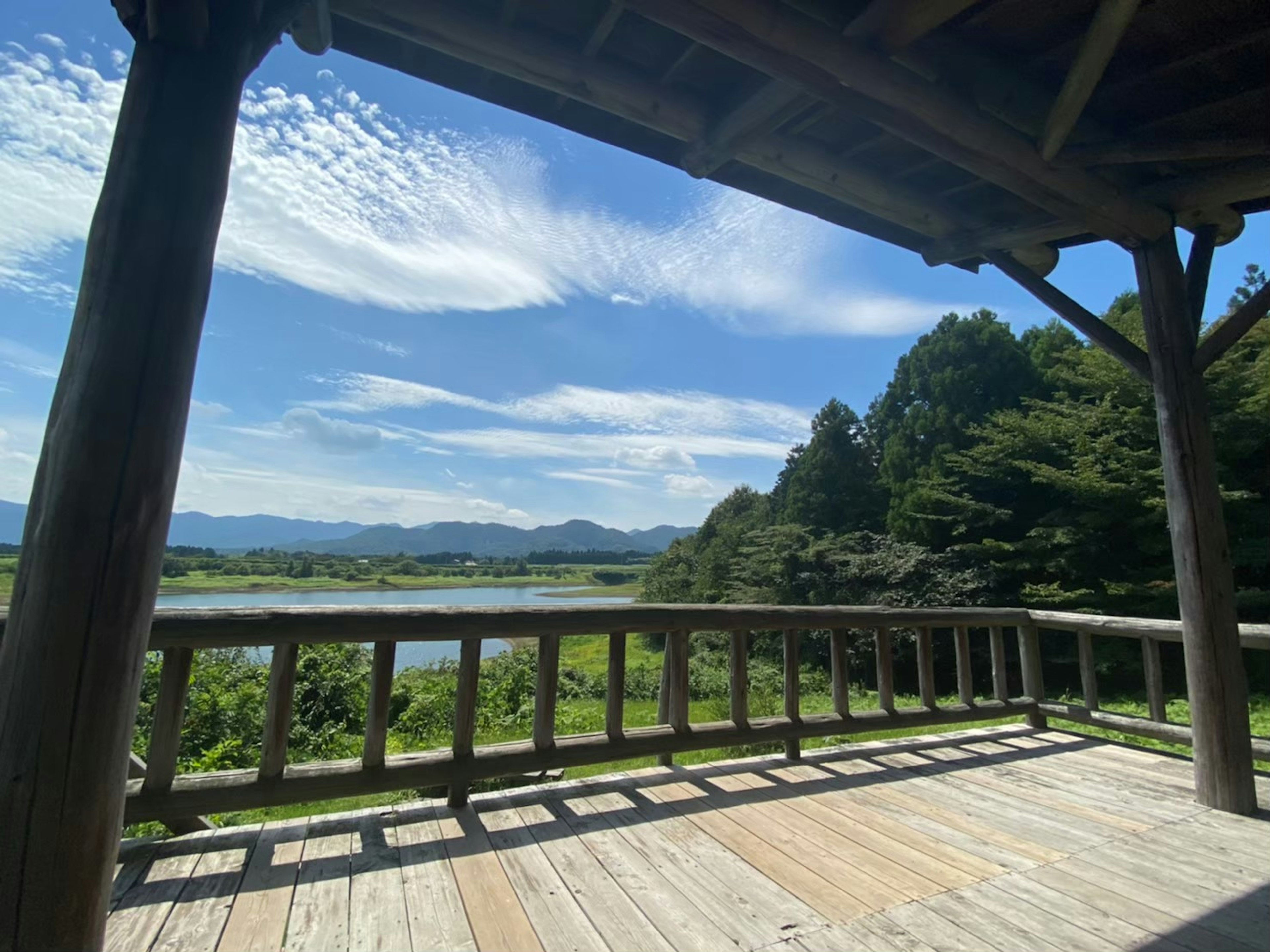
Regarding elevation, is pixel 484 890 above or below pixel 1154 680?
below

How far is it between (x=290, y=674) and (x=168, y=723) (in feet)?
1.28

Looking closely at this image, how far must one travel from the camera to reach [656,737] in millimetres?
2982

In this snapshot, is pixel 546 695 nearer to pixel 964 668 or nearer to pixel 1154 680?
pixel 964 668

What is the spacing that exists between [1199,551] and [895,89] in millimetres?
2390

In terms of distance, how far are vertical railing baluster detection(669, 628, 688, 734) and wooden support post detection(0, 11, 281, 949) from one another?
2.22m

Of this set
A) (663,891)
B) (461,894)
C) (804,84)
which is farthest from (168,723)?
(804,84)

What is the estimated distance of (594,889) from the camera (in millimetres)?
1938

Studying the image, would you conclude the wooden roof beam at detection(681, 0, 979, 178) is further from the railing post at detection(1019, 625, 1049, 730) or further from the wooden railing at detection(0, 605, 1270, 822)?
the railing post at detection(1019, 625, 1049, 730)

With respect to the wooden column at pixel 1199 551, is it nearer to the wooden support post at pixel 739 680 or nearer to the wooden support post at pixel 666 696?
the wooden support post at pixel 739 680

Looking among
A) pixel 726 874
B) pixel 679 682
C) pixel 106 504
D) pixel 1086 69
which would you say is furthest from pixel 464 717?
pixel 1086 69

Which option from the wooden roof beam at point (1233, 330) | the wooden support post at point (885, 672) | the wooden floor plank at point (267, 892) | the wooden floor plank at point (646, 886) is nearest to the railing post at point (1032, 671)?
the wooden support post at point (885, 672)

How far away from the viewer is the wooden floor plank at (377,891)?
5.36ft

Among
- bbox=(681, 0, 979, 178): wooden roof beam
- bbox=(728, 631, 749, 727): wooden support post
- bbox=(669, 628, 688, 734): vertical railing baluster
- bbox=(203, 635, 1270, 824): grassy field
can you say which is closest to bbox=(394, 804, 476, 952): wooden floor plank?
bbox=(203, 635, 1270, 824): grassy field

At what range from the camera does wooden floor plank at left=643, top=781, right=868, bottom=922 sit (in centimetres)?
188
